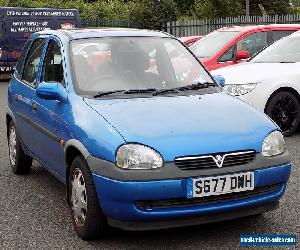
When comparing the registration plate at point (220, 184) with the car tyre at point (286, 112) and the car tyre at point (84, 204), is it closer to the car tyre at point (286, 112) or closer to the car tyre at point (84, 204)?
the car tyre at point (84, 204)

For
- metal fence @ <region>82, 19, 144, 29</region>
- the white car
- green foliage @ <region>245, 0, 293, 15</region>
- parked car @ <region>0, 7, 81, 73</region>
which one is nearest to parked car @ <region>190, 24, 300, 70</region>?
the white car

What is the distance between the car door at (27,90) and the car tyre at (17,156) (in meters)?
0.26

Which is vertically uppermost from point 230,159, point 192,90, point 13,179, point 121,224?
point 192,90

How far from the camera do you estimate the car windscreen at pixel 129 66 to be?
492 centimetres

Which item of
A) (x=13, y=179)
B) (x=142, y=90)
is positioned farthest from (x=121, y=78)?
(x=13, y=179)

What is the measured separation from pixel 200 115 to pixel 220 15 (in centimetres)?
3164

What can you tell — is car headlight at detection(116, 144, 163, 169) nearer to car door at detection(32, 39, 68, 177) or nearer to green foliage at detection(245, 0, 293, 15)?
car door at detection(32, 39, 68, 177)

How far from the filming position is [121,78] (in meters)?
4.99

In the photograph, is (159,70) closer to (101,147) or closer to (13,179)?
(101,147)

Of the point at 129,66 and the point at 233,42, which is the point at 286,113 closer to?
the point at 233,42

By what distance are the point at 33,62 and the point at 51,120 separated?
1.24m

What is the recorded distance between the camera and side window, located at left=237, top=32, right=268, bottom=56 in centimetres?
1176

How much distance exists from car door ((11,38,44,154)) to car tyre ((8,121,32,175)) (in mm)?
261

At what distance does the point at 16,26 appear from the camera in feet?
60.1
